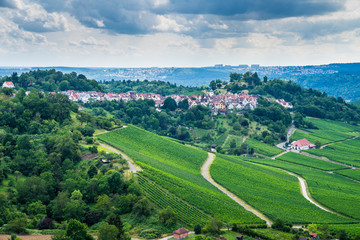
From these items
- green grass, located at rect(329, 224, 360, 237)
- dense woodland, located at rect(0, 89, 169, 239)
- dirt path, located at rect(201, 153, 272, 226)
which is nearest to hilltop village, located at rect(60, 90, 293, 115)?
dirt path, located at rect(201, 153, 272, 226)

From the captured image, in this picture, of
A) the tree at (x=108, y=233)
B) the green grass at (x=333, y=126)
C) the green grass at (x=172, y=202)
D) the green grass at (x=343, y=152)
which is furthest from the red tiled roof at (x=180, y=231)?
the green grass at (x=333, y=126)

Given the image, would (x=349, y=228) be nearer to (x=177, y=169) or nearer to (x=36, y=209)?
(x=177, y=169)

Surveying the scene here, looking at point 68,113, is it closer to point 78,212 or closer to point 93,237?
point 78,212

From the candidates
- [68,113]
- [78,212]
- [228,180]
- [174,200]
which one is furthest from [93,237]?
[68,113]

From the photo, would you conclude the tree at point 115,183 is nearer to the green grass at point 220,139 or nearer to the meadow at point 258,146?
the meadow at point 258,146

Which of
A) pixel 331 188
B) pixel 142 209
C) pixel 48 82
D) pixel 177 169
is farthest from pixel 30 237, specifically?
pixel 48 82
